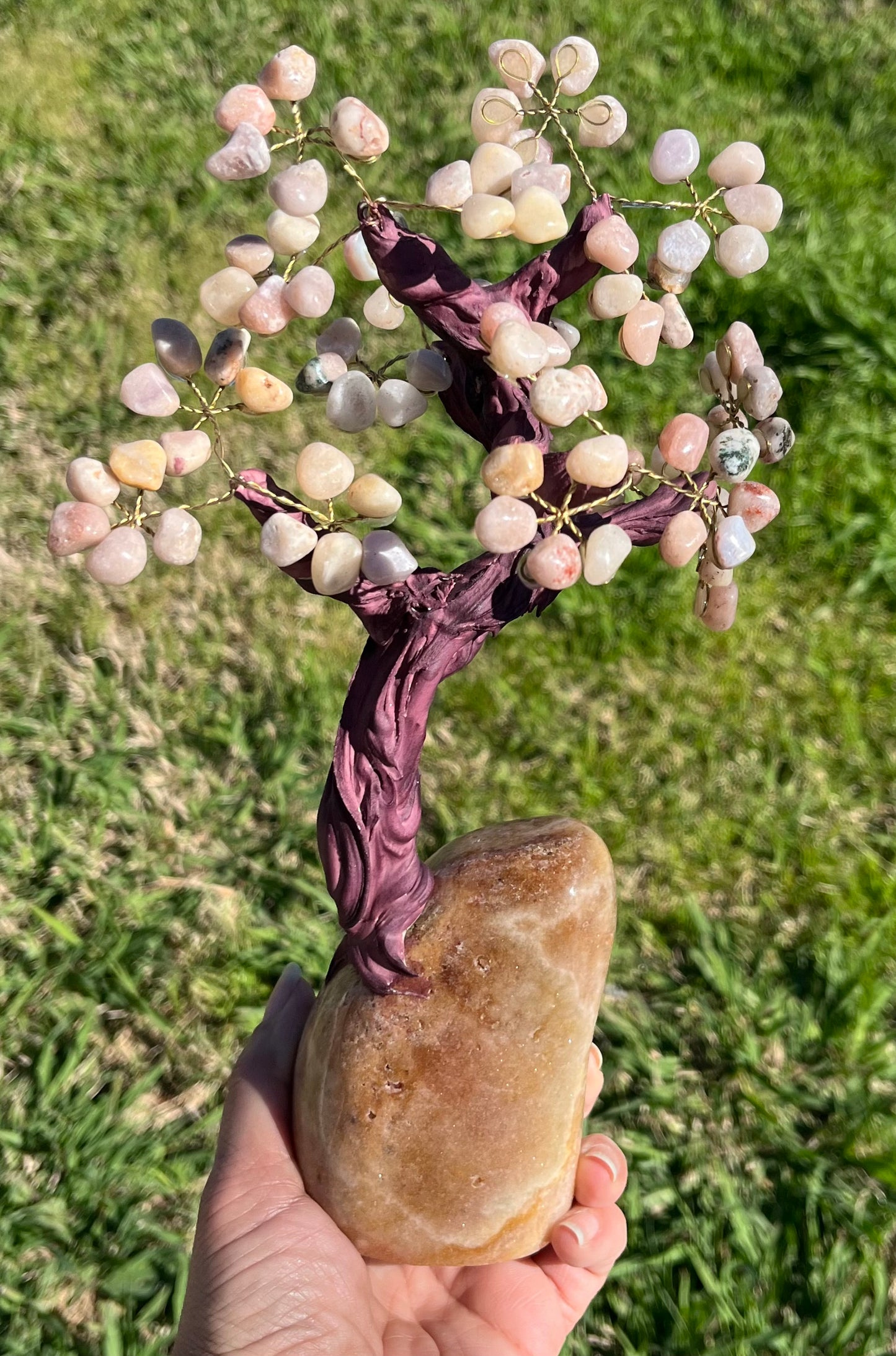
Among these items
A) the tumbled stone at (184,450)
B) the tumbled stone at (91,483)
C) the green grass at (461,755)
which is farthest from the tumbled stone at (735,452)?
the green grass at (461,755)

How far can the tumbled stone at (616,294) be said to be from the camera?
4.64 ft

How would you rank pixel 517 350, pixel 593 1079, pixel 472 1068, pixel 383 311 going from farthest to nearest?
pixel 593 1079 < pixel 472 1068 < pixel 383 311 < pixel 517 350

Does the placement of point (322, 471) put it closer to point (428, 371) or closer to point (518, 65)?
point (428, 371)

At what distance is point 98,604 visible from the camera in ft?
10.4

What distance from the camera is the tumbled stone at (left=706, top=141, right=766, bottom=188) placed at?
1.53 m

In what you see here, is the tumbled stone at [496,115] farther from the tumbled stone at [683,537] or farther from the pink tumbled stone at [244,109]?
the tumbled stone at [683,537]

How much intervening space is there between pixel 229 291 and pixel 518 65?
51 cm

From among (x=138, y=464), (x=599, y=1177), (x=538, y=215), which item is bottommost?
(x=599, y=1177)

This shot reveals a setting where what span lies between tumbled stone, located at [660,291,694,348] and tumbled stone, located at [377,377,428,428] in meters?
0.37

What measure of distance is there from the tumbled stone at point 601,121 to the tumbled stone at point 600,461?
19.1 inches

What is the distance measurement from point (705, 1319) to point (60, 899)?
1.71 meters

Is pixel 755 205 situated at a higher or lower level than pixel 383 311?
higher

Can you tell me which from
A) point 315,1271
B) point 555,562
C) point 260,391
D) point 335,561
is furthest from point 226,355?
point 315,1271

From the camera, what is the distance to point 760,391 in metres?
1.51
